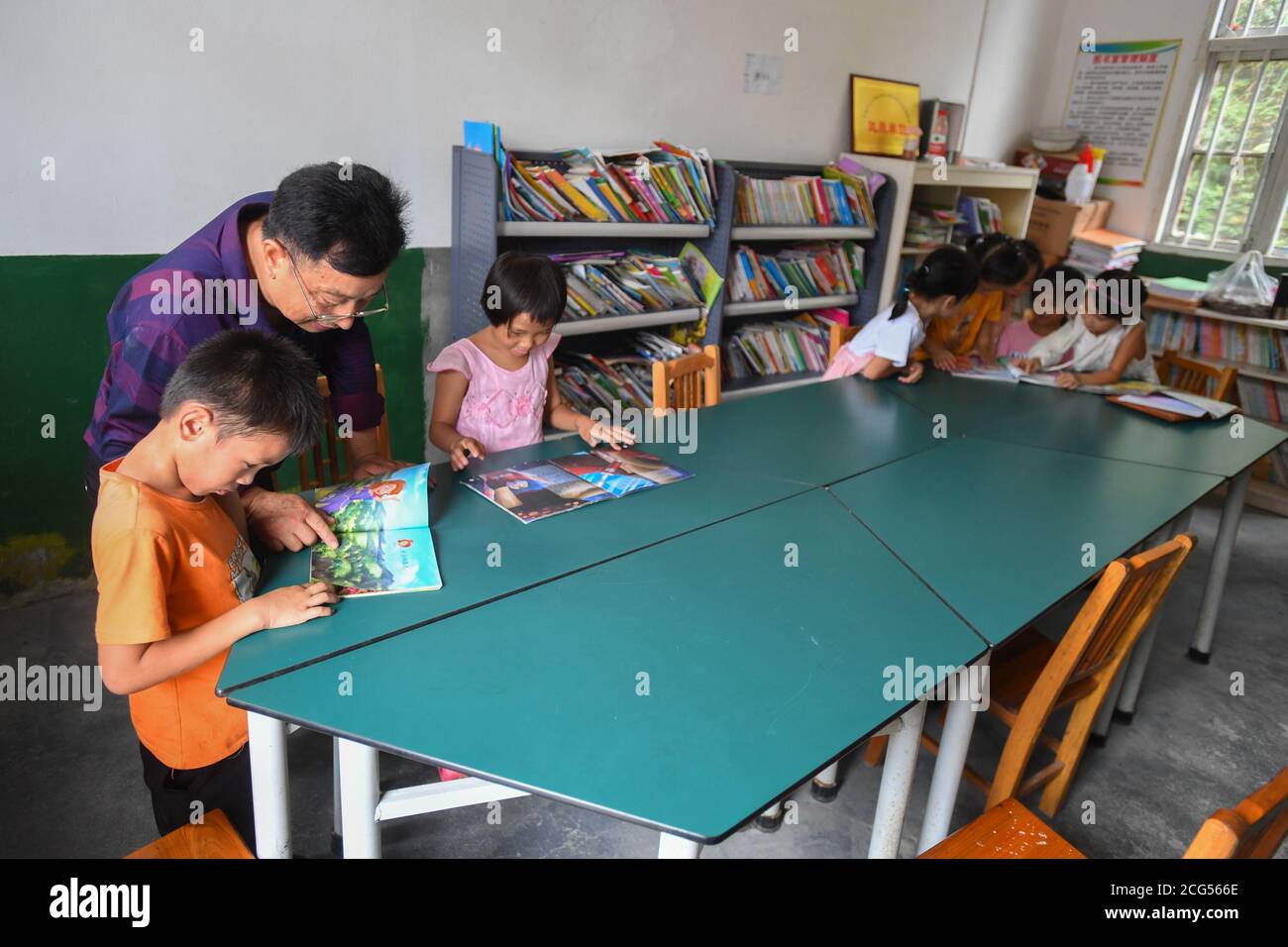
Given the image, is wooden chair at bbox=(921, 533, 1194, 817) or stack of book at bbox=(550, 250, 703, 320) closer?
wooden chair at bbox=(921, 533, 1194, 817)

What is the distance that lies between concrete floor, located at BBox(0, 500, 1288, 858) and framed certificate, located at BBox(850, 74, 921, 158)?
292cm

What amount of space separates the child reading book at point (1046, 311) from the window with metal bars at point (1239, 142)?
1.98 m

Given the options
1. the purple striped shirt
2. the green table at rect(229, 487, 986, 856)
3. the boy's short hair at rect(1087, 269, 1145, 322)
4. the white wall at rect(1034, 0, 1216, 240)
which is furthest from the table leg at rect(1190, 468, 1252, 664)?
the white wall at rect(1034, 0, 1216, 240)

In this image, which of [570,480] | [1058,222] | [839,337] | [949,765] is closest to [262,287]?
[570,480]

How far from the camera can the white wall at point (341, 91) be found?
227 centimetres

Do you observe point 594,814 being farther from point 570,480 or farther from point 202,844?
point 202,844

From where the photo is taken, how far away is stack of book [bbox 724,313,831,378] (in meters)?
4.13

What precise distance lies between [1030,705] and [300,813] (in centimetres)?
171

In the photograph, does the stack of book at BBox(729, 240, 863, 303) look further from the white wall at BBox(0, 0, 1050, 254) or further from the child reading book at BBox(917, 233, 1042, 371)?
the child reading book at BBox(917, 233, 1042, 371)

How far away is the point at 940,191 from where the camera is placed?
4535mm

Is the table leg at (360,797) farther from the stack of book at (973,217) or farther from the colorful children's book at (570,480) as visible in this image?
the stack of book at (973,217)

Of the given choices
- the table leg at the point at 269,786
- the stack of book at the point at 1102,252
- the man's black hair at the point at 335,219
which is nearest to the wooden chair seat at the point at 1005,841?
the table leg at the point at 269,786

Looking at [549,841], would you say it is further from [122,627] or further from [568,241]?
[568,241]

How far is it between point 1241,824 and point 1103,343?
9.55ft
